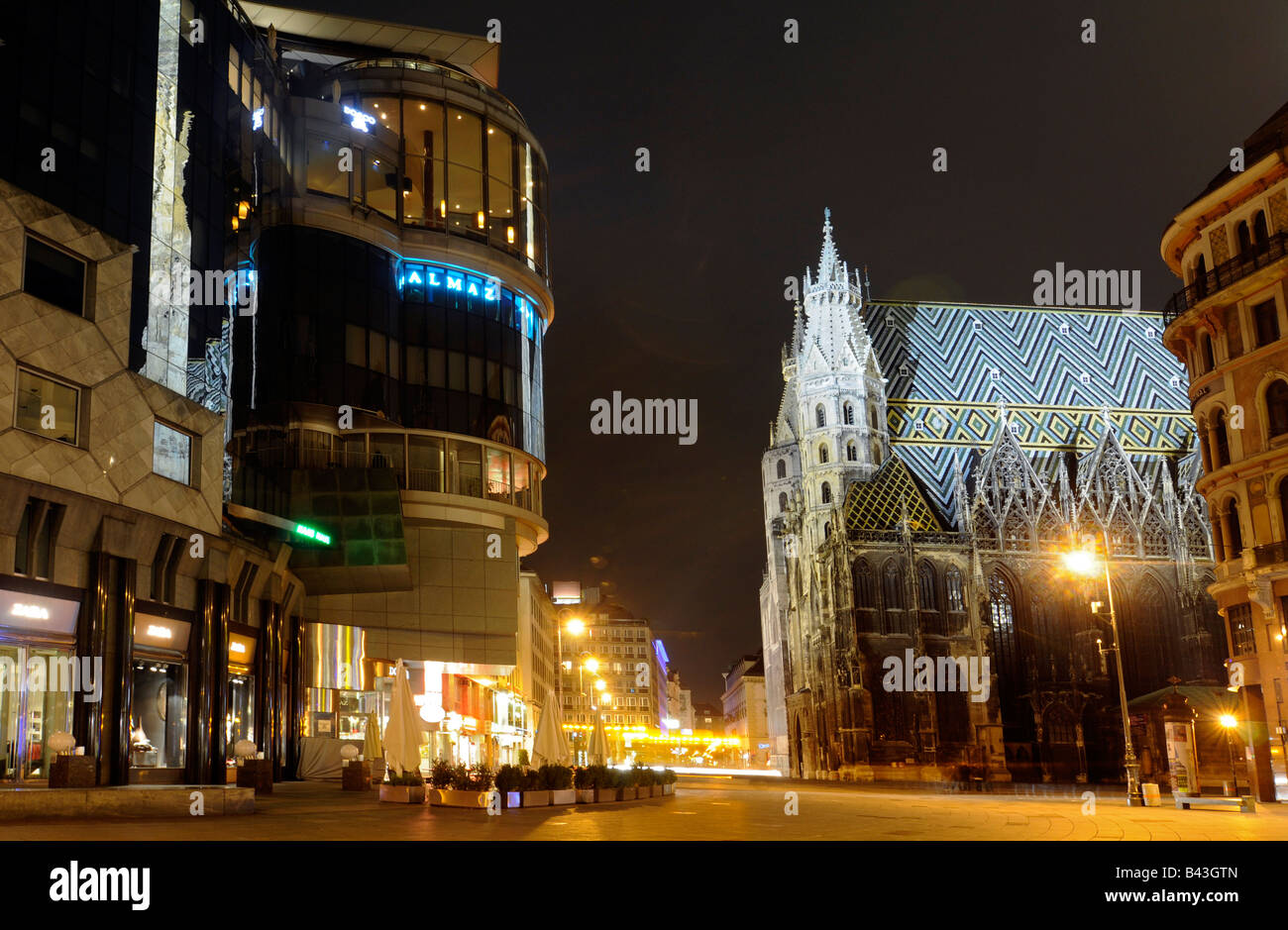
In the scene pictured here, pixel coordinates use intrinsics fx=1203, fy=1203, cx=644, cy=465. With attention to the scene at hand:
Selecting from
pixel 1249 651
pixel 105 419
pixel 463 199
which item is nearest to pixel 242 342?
pixel 463 199

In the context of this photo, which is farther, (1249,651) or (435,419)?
(435,419)

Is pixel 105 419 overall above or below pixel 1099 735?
above

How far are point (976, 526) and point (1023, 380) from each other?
19355 millimetres

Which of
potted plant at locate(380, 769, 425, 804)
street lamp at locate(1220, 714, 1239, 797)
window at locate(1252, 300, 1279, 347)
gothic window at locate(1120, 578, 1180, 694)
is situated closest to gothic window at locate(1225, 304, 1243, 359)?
window at locate(1252, 300, 1279, 347)

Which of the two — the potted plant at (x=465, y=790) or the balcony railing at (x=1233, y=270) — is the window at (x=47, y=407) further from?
the balcony railing at (x=1233, y=270)

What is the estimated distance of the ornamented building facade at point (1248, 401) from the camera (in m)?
34.7

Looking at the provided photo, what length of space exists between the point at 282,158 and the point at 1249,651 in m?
44.2

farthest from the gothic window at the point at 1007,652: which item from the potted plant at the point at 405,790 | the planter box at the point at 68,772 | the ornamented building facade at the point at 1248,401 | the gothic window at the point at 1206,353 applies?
the planter box at the point at 68,772

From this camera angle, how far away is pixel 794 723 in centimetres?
9888

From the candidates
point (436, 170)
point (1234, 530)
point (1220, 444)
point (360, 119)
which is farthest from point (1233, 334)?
point (360, 119)

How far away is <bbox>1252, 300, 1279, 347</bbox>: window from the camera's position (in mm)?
35750

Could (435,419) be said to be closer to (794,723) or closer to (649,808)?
(649,808)

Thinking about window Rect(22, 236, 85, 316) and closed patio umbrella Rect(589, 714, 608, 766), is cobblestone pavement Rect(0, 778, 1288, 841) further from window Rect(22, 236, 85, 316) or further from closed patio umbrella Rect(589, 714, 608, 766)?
window Rect(22, 236, 85, 316)
